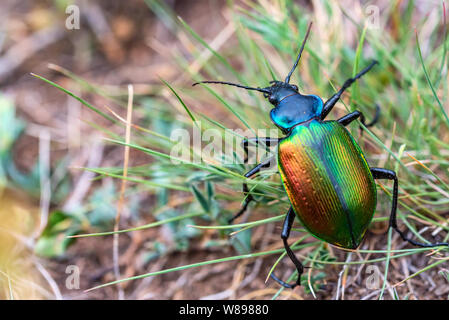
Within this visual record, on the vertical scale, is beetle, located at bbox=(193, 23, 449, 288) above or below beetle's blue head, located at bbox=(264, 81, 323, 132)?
below

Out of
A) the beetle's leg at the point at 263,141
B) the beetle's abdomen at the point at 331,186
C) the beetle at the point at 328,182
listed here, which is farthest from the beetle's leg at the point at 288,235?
the beetle's leg at the point at 263,141

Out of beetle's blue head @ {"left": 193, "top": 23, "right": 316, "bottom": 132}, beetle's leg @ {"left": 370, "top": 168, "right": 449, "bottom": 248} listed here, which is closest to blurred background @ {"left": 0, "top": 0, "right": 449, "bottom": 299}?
beetle's leg @ {"left": 370, "top": 168, "right": 449, "bottom": 248}

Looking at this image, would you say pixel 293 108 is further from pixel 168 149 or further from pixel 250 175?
pixel 168 149

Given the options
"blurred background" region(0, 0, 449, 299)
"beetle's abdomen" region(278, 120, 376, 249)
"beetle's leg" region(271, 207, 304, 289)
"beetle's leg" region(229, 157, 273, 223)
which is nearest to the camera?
"beetle's abdomen" region(278, 120, 376, 249)

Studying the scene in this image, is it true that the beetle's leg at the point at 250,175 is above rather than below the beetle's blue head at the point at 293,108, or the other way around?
below

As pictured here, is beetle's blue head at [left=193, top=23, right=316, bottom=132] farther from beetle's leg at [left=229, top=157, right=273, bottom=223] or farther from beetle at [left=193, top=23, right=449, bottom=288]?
beetle's leg at [left=229, top=157, right=273, bottom=223]

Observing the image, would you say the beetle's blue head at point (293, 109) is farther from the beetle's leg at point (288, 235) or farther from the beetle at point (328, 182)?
the beetle's leg at point (288, 235)

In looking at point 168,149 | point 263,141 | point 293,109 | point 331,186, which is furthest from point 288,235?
point 168,149
